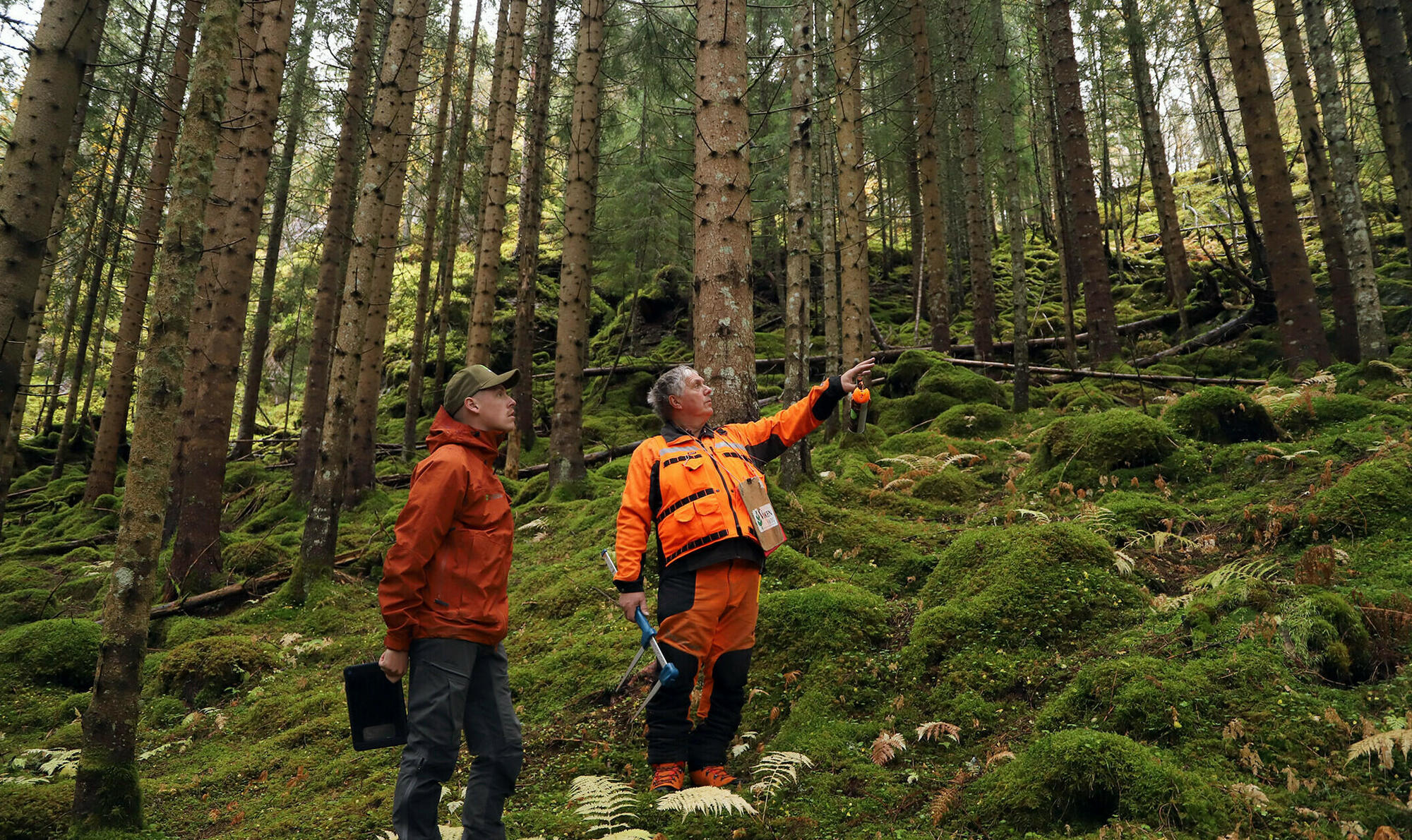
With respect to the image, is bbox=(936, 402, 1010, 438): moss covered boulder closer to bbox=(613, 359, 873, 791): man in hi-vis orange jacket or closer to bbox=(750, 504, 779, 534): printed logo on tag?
bbox=(613, 359, 873, 791): man in hi-vis orange jacket

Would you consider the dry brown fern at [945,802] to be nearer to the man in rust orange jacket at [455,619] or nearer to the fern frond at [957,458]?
the man in rust orange jacket at [455,619]

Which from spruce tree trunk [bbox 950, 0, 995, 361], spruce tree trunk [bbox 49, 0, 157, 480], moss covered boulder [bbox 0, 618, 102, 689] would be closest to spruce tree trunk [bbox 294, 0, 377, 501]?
moss covered boulder [bbox 0, 618, 102, 689]

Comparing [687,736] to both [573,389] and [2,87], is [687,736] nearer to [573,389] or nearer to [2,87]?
[573,389]

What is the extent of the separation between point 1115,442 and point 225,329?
424 inches

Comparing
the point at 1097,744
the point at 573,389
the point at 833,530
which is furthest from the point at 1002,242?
the point at 1097,744

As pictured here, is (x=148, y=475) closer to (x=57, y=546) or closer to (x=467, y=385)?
(x=467, y=385)

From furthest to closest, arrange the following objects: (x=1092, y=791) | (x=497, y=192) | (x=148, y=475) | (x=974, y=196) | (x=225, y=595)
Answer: (x=974, y=196) < (x=497, y=192) < (x=225, y=595) < (x=148, y=475) < (x=1092, y=791)

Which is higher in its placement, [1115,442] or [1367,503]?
[1115,442]

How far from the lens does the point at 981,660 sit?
181 inches

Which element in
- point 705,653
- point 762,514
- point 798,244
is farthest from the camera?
point 798,244

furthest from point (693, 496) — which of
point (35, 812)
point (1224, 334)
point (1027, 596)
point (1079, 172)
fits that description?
point (1224, 334)

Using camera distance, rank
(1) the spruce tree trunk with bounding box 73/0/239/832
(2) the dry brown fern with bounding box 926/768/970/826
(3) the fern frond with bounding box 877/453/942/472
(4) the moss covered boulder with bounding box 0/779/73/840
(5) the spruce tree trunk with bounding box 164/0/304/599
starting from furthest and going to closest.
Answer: (5) the spruce tree trunk with bounding box 164/0/304/599
(3) the fern frond with bounding box 877/453/942/472
(1) the spruce tree trunk with bounding box 73/0/239/832
(4) the moss covered boulder with bounding box 0/779/73/840
(2) the dry brown fern with bounding box 926/768/970/826

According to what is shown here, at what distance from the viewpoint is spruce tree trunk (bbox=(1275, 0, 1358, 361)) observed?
979cm

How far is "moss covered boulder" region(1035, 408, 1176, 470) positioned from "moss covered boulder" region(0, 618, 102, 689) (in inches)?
389
